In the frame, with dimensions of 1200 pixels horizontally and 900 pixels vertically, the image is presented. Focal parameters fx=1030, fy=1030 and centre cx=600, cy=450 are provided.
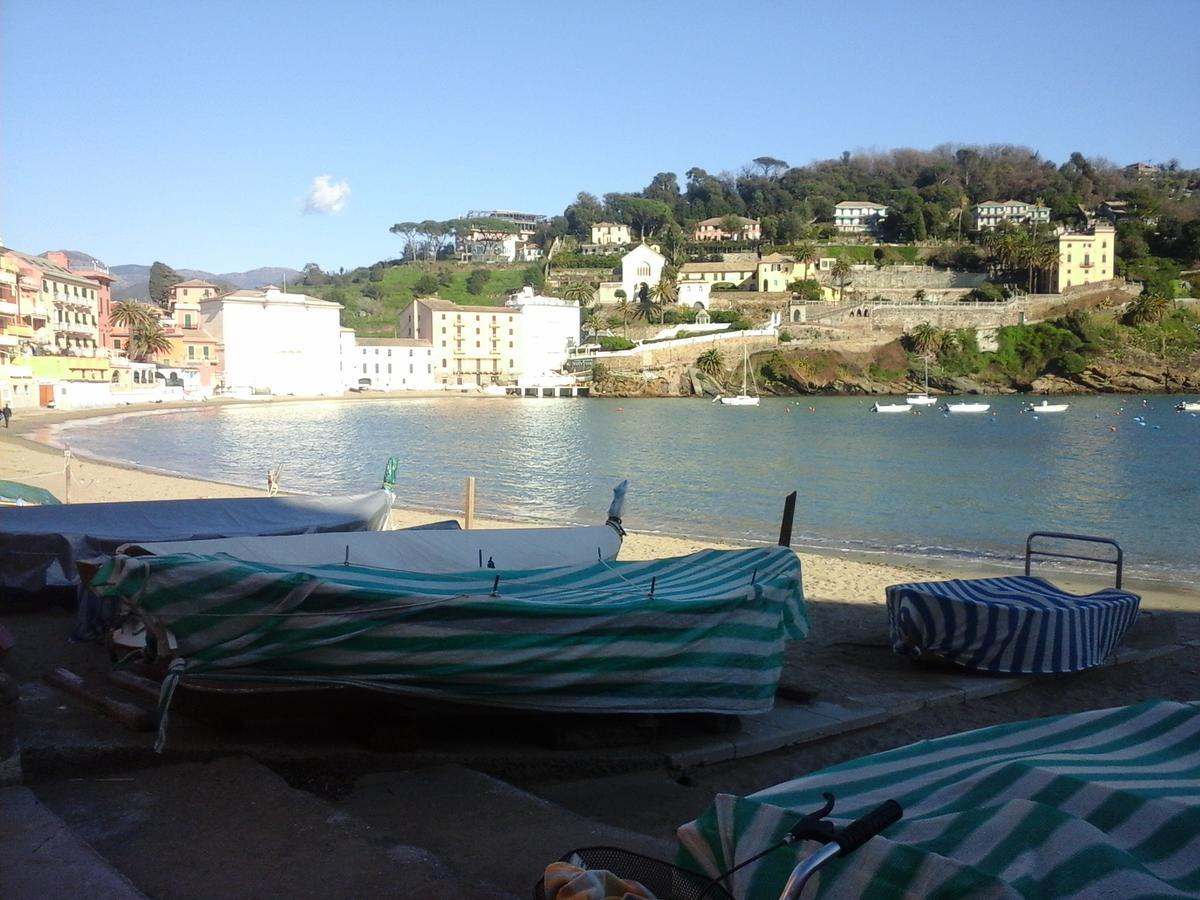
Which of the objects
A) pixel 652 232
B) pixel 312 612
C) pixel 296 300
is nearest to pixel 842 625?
pixel 312 612

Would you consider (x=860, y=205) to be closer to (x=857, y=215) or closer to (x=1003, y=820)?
(x=857, y=215)

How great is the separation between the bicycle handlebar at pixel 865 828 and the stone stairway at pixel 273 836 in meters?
1.97

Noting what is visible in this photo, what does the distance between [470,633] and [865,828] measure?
151 inches

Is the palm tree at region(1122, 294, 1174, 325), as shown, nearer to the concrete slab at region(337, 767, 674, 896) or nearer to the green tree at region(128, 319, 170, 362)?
the green tree at region(128, 319, 170, 362)

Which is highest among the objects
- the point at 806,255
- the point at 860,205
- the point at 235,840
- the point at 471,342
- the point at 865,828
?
the point at 860,205

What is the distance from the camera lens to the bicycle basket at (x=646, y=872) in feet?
11.1

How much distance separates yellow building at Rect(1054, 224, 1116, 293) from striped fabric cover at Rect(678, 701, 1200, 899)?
113m

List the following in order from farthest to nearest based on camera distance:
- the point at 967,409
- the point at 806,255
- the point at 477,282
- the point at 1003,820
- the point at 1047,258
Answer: the point at 477,282 < the point at 806,255 < the point at 1047,258 < the point at 967,409 < the point at 1003,820

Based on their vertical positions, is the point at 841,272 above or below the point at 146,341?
above

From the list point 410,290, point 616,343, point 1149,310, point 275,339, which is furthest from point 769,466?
point 410,290

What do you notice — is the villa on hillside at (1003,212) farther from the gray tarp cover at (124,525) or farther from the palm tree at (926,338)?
the gray tarp cover at (124,525)

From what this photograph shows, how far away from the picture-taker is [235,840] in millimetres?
4883

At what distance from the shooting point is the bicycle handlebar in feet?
9.29

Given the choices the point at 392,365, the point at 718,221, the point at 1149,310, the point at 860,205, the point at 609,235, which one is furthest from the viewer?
the point at 609,235
